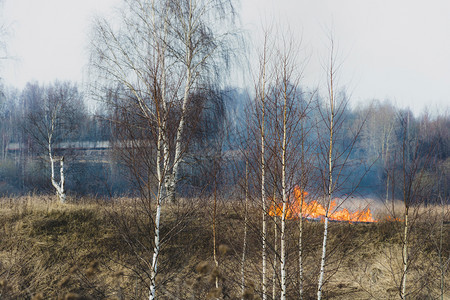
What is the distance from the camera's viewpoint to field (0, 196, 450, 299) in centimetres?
582

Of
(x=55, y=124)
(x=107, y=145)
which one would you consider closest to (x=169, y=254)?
(x=55, y=124)

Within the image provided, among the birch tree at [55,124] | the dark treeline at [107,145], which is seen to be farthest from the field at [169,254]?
the birch tree at [55,124]

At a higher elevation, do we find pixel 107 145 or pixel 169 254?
pixel 107 145

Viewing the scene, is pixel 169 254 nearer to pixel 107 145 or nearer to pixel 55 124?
pixel 55 124

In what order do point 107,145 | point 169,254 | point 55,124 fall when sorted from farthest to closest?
1. point 107,145
2. point 55,124
3. point 169,254

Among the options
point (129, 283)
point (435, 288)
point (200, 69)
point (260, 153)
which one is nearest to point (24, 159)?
point (200, 69)

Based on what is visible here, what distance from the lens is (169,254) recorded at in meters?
7.27

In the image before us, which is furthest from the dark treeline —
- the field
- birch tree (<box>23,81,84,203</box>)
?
the field

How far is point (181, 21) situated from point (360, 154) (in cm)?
1866

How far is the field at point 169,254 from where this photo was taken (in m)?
5.82

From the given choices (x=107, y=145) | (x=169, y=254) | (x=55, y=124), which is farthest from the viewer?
(x=107, y=145)

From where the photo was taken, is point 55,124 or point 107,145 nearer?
point 55,124

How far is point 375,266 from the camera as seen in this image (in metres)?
7.38

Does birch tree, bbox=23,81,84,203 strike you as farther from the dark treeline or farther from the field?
the field
